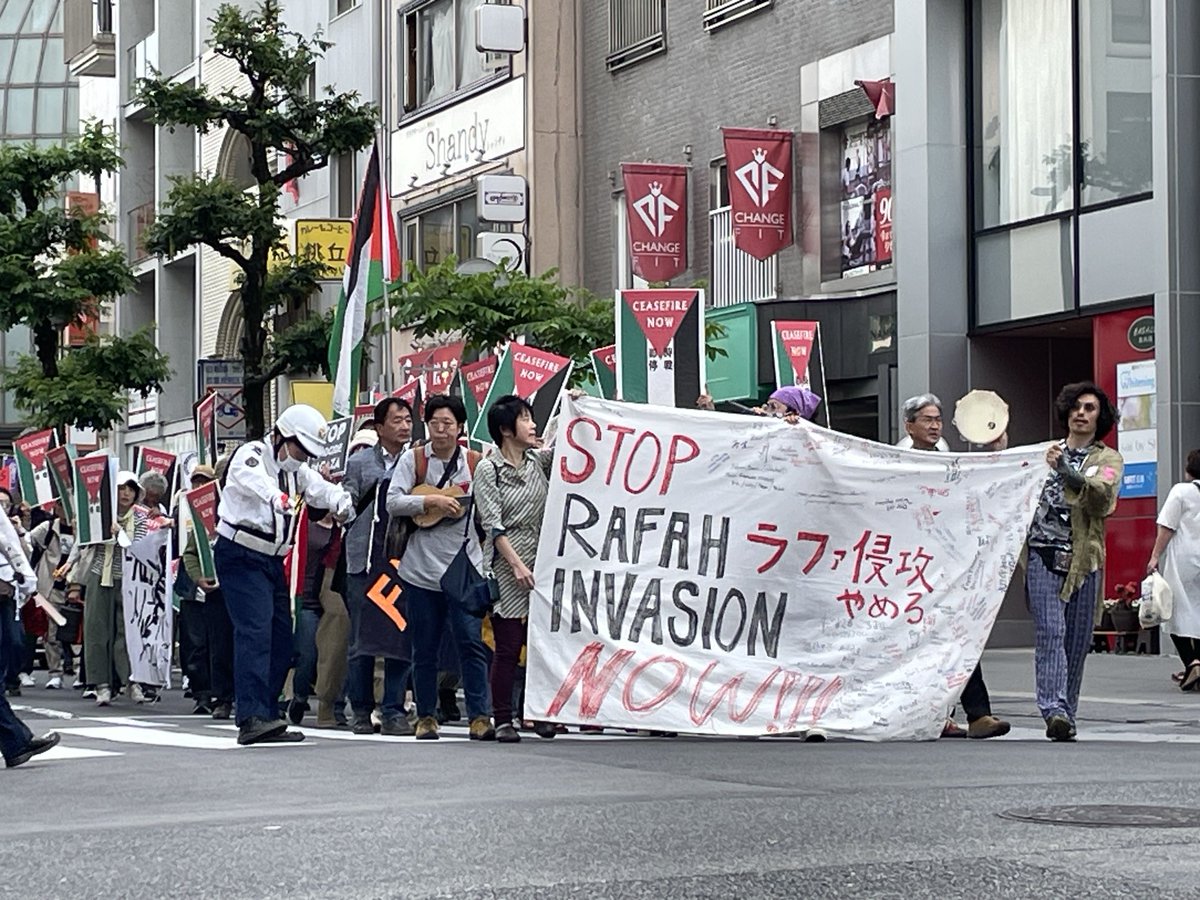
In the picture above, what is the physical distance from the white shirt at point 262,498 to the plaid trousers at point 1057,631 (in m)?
3.46

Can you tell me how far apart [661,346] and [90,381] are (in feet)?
70.1

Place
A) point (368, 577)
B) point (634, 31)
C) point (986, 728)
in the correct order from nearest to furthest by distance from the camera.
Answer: point (986, 728) → point (368, 577) → point (634, 31)

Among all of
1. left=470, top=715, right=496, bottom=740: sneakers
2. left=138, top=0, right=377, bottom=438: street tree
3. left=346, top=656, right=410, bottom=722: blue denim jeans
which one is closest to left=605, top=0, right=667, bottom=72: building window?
left=138, top=0, right=377, bottom=438: street tree

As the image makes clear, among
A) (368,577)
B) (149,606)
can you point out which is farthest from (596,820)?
(149,606)

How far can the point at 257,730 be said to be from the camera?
12992 millimetres

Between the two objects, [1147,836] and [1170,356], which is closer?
[1147,836]

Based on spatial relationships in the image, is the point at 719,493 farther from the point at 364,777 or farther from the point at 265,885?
the point at 265,885

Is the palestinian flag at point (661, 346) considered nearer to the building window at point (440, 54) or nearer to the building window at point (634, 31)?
the building window at point (634, 31)

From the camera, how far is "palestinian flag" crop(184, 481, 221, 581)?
1645 cm

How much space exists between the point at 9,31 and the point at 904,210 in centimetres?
6554

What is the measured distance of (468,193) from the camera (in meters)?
36.9

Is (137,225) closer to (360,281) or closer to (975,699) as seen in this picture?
(360,281)

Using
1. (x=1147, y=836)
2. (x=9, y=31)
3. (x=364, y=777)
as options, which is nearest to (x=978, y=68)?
(x=364, y=777)

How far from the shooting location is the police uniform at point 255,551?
12828 millimetres
